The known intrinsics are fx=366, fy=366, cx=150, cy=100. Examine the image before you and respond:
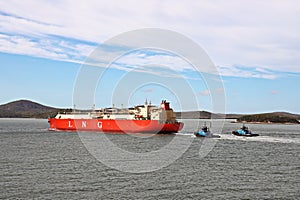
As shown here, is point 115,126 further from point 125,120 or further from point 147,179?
point 147,179

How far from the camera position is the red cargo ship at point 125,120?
7112 centimetres

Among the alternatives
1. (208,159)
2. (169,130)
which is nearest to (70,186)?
(208,159)

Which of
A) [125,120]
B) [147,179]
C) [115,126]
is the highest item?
[125,120]

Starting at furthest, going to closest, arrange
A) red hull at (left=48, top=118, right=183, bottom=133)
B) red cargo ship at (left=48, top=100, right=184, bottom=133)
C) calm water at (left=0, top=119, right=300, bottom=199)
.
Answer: red cargo ship at (left=48, top=100, right=184, bottom=133) < red hull at (left=48, top=118, right=183, bottom=133) < calm water at (left=0, top=119, right=300, bottom=199)

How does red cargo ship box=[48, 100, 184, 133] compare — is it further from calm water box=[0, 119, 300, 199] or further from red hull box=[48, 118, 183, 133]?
calm water box=[0, 119, 300, 199]

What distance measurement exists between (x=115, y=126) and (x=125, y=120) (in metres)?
3.07

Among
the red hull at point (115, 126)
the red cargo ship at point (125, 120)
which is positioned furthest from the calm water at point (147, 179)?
the red cargo ship at point (125, 120)

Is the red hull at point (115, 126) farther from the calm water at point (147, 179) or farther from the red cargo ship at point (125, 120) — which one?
the calm water at point (147, 179)

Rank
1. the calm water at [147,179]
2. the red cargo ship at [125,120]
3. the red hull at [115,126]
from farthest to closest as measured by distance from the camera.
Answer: the red cargo ship at [125,120]
the red hull at [115,126]
the calm water at [147,179]

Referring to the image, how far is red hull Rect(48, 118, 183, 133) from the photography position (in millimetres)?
70625

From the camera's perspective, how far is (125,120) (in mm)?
75625

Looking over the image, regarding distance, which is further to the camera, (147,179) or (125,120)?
(125,120)

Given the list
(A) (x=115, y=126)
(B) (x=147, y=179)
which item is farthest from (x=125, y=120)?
(B) (x=147, y=179)

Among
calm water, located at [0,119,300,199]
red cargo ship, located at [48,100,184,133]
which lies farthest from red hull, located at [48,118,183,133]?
calm water, located at [0,119,300,199]
